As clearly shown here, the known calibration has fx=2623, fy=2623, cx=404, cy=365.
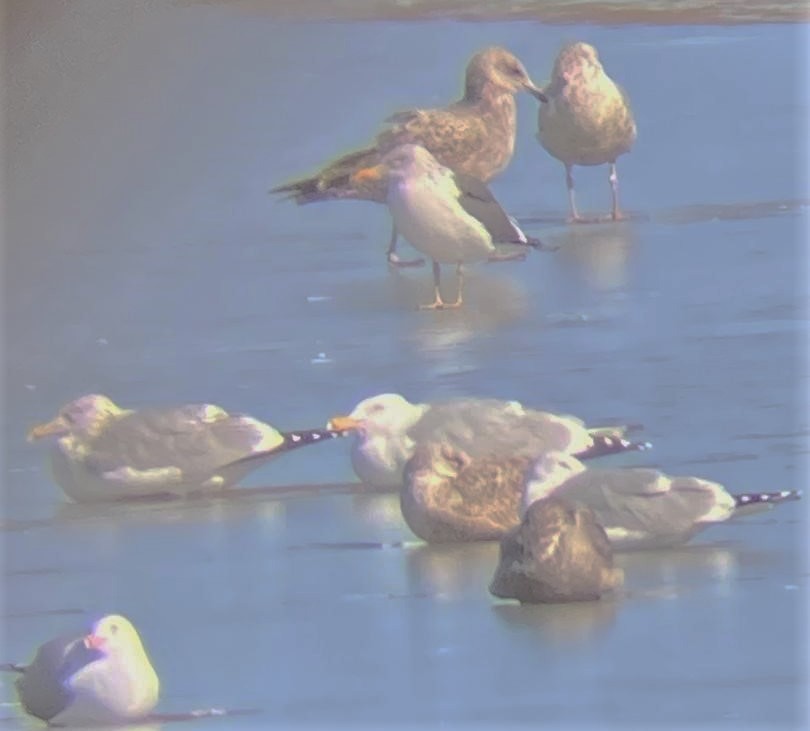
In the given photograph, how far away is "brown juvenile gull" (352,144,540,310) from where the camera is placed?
4605 mm

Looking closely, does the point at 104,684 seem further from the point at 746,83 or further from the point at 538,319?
the point at 746,83

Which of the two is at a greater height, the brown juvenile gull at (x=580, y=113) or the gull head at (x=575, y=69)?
the gull head at (x=575, y=69)

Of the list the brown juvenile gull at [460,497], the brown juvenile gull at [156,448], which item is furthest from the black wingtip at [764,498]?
the brown juvenile gull at [156,448]

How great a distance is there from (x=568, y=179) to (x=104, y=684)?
1410 millimetres

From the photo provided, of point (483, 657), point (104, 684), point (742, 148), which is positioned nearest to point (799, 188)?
point (742, 148)

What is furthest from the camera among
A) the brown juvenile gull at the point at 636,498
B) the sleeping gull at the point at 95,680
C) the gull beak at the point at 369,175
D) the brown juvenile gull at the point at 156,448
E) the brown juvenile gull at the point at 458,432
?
the gull beak at the point at 369,175

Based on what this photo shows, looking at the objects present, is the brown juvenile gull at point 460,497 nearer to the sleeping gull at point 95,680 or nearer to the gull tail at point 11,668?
the sleeping gull at point 95,680

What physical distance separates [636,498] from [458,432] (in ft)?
1.27

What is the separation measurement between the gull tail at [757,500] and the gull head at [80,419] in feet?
3.54

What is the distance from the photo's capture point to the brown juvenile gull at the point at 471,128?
15.4 feet

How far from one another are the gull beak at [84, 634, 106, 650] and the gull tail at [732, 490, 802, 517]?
1.01 metres

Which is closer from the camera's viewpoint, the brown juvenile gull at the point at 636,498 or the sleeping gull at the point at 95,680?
the sleeping gull at the point at 95,680

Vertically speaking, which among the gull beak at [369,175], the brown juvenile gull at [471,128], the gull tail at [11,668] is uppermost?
the brown juvenile gull at [471,128]

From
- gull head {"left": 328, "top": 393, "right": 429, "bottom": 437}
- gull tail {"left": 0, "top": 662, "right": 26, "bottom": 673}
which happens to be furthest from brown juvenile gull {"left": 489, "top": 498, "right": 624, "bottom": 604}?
gull tail {"left": 0, "top": 662, "right": 26, "bottom": 673}
